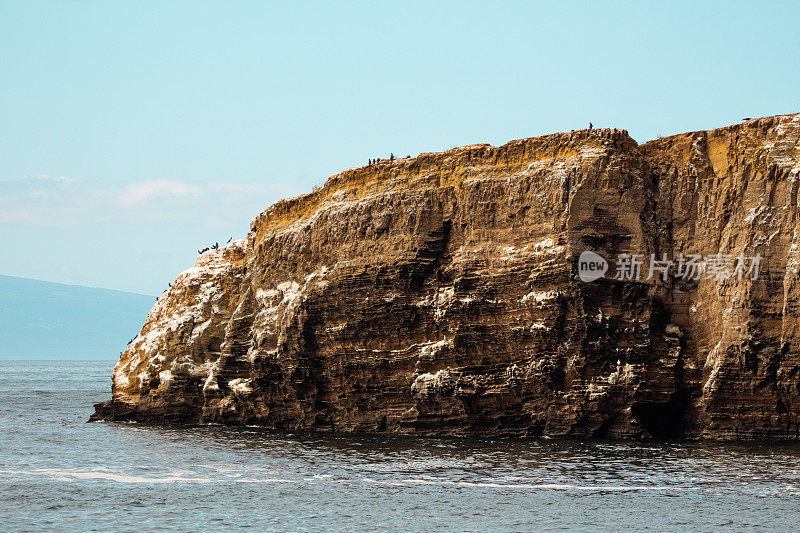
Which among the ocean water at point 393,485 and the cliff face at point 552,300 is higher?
the cliff face at point 552,300

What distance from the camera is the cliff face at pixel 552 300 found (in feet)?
137

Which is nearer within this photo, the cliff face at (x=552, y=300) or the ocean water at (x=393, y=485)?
the ocean water at (x=393, y=485)

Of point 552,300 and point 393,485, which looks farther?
point 552,300

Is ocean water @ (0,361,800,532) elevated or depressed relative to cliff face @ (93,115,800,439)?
depressed

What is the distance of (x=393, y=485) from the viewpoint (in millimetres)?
34750

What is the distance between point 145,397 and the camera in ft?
188

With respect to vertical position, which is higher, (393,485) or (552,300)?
(552,300)

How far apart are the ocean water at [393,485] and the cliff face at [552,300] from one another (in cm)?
201

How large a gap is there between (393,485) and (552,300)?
1247 cm

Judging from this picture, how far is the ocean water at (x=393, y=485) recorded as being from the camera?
95.4 ft

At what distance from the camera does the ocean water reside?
29.1 m

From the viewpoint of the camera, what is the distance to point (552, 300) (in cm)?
4328

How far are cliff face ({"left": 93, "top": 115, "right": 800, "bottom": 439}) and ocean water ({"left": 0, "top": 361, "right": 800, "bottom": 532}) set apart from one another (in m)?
2.01

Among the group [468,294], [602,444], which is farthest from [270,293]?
[602,444]
